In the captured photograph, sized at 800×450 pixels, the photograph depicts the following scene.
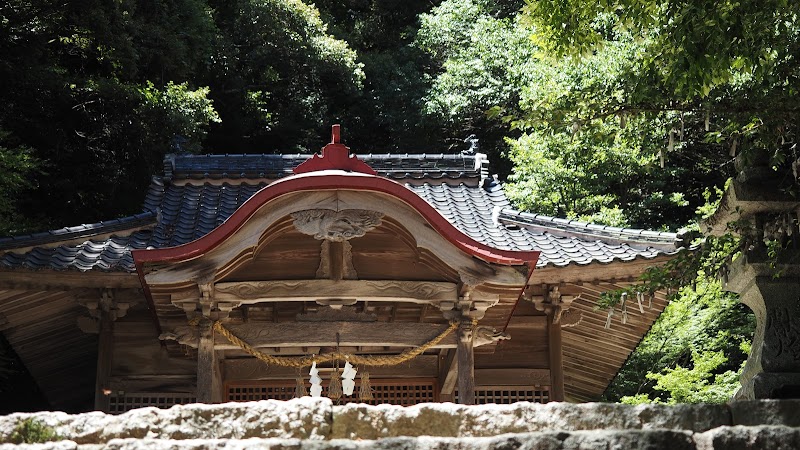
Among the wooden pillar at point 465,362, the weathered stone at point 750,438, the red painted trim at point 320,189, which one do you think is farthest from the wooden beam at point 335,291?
the weathered stone at point 750,438

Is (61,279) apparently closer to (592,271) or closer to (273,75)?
(592,271)

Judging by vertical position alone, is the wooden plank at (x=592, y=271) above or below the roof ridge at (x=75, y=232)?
below

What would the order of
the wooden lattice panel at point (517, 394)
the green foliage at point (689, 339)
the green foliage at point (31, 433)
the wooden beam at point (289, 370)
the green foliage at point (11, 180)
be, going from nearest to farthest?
the green foliage at point (31, 433), the wooden beam at point (289, 370), the wooden lattice panel at point (517, 394), the green foliage at point (11, 180), the green foliage at point (689, 339)

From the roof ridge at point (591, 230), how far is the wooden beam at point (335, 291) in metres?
2.01

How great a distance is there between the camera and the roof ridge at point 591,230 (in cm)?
993

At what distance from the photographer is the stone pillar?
6.32 metres

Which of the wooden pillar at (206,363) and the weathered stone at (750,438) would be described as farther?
the wooden pillar at (206,363)

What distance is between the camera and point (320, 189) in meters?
8.32

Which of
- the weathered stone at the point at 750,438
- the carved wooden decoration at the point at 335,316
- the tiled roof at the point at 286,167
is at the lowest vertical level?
the weathered stone at the point at 750,438

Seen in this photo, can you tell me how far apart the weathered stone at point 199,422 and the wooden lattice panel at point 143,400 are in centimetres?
537

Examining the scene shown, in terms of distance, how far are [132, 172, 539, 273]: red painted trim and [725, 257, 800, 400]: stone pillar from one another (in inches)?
82.3

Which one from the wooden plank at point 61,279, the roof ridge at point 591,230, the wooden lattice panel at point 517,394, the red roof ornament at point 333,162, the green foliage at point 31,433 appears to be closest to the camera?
the green foliage at point 31,433

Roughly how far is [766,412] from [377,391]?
5.84 meters

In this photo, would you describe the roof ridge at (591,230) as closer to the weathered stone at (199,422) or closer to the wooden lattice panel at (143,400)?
the wooden lattice panel at (143,400)
